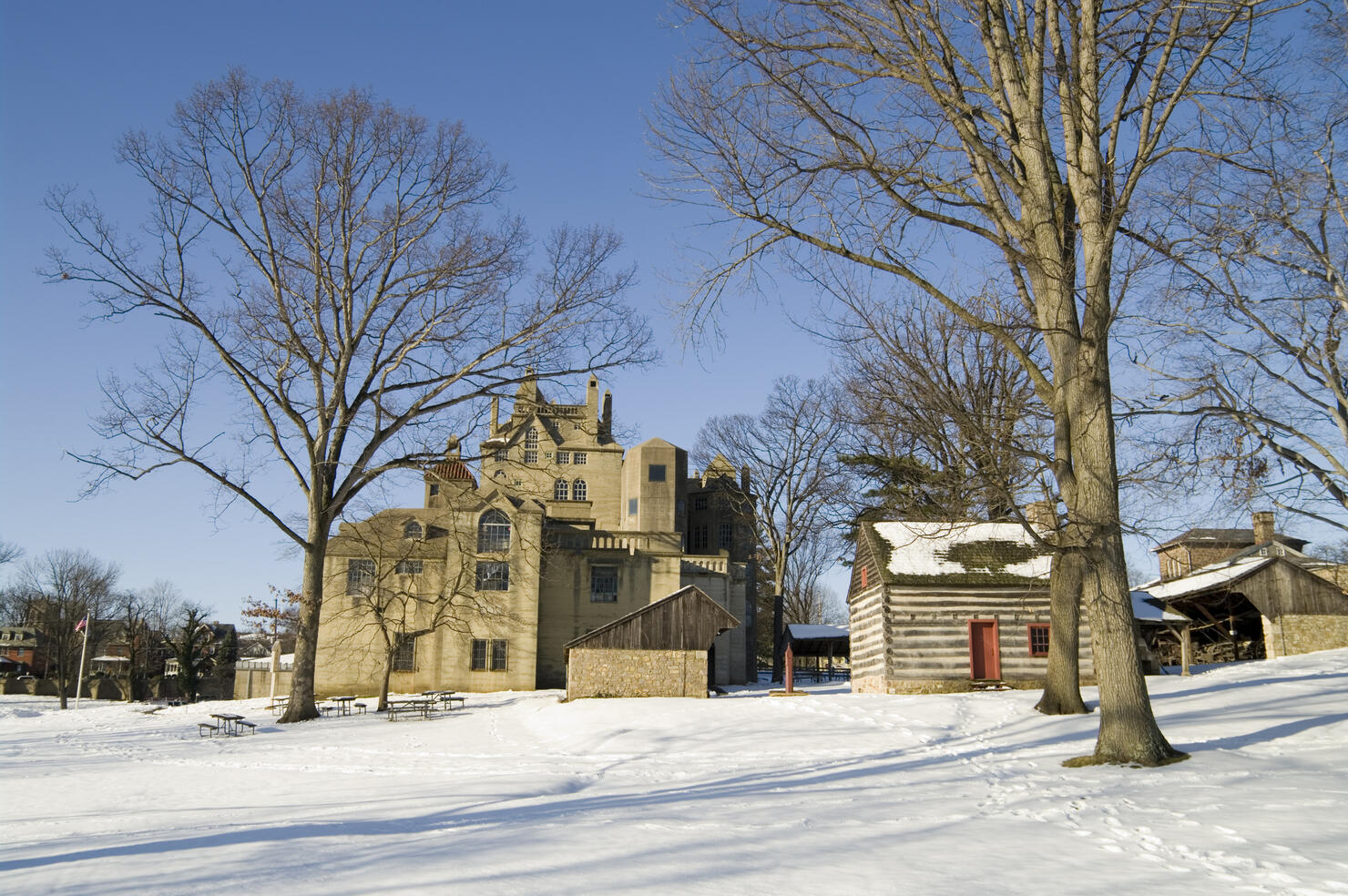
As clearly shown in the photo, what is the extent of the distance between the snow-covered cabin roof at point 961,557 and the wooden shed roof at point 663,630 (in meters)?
5.60

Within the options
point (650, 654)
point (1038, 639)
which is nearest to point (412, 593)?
point (650, 654)

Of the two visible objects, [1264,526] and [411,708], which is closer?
[411,708]

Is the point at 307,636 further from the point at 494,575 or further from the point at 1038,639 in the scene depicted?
the point at 1038,639

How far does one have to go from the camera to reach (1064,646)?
1983 centimetres

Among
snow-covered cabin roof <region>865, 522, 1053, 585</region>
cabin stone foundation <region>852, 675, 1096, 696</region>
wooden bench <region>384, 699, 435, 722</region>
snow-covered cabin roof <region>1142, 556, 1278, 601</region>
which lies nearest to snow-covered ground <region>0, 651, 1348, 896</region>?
wooden bench <region>384, 699, 435, 722</region>

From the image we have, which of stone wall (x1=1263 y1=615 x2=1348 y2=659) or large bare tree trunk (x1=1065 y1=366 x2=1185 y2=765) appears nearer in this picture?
large bare tree trunk (x1=1065 y1=366 x2=1185 y2=765)

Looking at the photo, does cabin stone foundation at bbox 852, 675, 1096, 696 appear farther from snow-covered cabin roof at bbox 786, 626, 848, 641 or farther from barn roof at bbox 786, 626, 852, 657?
snow-covered cabin roof at bbox 786, 626, 848, 641

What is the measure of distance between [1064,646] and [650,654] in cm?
1223

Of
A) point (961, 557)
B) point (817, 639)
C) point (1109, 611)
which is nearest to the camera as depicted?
point (1109, 611)

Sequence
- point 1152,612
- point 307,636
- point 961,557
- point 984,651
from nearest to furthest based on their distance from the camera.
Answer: point 307,636 → point 984,651 → point 961,557 → point 1152,612

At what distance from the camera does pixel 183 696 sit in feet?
171

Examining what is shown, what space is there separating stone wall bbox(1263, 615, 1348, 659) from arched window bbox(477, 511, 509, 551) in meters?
31.7

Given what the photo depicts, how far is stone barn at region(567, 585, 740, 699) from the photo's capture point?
27.7m

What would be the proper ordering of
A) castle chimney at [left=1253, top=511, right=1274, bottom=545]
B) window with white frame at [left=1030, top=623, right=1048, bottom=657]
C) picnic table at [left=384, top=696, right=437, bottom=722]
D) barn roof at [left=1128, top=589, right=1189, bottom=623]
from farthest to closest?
castle chimney at [left=1253, top=511, right=1274, bottom=545], barn roof at [left=1128, top=589, right=1189, bottom=623], window with white frame at [left=1030, top=623, right=1048, bottom=657], picnic table at [left=384, top=696, right=437, bottom=722]
